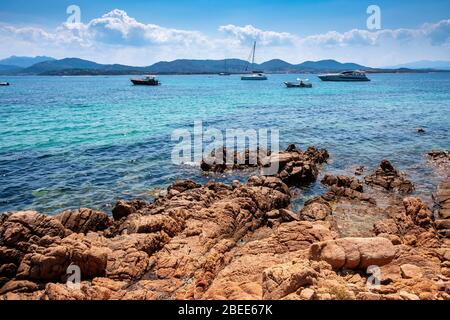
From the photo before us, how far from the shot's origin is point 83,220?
15984mm

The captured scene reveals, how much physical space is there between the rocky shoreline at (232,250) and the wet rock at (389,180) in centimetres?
239

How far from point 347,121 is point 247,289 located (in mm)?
45449

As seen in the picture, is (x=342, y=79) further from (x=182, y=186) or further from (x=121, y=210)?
(x=121, y=210)

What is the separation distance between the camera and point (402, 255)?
38.4ft

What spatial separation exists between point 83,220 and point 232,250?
7095 millimetres

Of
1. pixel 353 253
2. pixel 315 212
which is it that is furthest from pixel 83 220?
pixel 353 253

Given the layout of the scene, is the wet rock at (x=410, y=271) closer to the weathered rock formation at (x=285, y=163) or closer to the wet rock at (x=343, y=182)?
the wet rock at (x=343, y=182)

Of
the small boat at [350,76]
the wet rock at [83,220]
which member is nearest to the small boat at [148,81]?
the small boat at [350,76]

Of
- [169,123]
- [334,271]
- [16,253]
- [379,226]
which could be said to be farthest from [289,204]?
[169,123]

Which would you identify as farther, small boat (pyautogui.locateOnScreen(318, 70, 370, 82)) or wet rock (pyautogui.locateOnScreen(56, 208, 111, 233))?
small boat (pyautogui.locateOnScreen(318, 70, 370, 82))

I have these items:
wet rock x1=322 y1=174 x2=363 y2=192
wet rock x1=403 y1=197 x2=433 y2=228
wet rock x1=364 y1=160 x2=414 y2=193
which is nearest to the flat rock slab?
wet rock x1=403 y1=197 x2=433 y2=228

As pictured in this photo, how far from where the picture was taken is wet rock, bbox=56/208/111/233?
15562 millimetres

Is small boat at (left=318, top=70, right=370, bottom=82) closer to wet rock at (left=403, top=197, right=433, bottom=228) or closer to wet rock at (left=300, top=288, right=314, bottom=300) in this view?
wet rock at (left=403, top=197, right=433, bottom=228)

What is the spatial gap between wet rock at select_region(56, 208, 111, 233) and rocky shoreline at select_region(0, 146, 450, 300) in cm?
5
